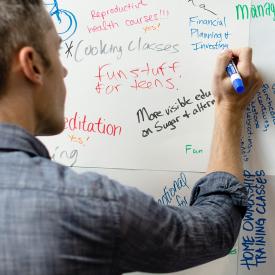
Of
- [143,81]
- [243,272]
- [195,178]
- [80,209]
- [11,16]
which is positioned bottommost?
[243,272]

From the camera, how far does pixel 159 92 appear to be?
91 centimetres

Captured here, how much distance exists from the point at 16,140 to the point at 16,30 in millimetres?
163

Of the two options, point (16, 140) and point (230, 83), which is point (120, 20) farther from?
point (16, 140)

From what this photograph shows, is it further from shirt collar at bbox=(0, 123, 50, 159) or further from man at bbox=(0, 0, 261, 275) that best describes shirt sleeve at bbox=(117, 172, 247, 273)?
shirt collar at bbox=(0, 123, 50, 159)

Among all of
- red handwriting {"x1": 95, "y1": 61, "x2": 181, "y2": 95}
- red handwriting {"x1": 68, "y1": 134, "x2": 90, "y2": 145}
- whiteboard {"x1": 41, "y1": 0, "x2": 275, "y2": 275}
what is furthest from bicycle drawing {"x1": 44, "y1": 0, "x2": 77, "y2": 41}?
red handwriting {"x1": 68, "y1": 134, "x2": 90, "y2": 145}

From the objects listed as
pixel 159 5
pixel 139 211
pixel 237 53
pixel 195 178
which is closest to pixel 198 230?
pixel 139 211

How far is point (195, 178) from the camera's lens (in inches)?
36.1

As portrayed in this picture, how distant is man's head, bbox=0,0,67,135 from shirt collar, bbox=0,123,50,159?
3 cm

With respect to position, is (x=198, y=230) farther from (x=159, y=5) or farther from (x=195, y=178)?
(x=159, y=5)

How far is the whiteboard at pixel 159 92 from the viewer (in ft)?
2.87

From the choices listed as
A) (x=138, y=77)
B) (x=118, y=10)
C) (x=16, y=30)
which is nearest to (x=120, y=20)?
(x=118, y=10)

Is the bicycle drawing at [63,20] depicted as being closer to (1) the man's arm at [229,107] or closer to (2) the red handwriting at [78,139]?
(2) the red handwriting at [78,139]

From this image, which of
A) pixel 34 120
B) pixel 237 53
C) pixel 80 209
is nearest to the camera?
pixel 80 209

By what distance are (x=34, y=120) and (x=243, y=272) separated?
0.57 m
